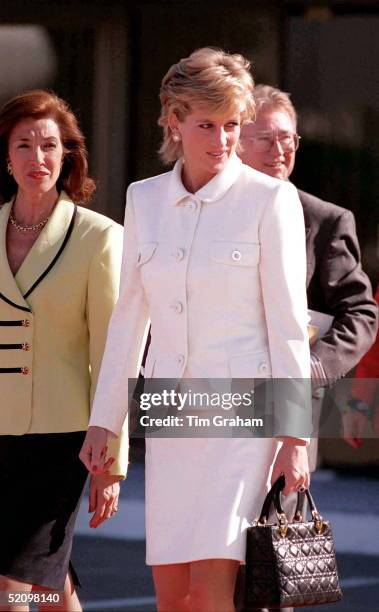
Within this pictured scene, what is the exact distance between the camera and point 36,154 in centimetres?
529

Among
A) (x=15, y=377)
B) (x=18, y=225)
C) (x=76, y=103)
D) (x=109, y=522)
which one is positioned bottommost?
(x=109, y=522)

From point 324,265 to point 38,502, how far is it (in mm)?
1133

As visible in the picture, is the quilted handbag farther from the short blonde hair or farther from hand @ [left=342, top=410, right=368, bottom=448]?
hand @ [left=342, top=410, right=368, bottom=448]

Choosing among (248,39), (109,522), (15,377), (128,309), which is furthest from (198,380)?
(248,39)

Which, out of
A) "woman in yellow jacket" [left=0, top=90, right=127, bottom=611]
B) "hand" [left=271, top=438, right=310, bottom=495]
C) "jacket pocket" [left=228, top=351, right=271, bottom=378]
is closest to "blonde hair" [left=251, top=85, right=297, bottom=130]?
"woman in yellow jacket" [left=0, top=90, right=127, bottom=611]

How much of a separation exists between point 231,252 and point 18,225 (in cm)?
109

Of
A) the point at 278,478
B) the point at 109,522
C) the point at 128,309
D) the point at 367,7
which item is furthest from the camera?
the point at 367,7

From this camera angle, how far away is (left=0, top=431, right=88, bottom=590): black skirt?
16.8 feet

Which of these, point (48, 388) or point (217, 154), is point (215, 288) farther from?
point (48, 388)

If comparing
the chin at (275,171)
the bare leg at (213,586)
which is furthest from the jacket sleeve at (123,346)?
the chin at (275,171)

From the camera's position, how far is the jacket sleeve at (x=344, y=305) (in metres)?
5.21

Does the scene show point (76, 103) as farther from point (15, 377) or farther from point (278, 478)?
point (278, 478)

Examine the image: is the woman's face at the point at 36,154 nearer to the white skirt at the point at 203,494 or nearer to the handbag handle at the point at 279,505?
the white skirt at the point at 203,494

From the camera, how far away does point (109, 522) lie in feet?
29.5
